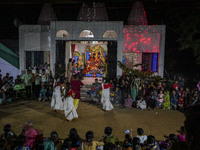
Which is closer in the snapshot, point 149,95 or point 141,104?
point 141,104

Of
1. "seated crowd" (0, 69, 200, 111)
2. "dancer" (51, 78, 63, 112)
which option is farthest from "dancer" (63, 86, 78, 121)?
"seated crowd" (0, 69, 200, 111)

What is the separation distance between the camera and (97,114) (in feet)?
29.1

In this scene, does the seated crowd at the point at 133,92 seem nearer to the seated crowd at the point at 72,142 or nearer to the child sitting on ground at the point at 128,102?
the child sitting on ground at the point at 128,102

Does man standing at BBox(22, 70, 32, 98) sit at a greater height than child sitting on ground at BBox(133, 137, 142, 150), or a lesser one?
→ greater

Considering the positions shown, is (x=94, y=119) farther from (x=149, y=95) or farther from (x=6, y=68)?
(x=6, y=68)

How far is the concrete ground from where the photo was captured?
6.90 m

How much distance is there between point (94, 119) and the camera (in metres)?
8.12

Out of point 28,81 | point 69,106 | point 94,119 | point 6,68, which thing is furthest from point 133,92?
point 6,68

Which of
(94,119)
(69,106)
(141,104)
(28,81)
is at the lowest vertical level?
(94,119)

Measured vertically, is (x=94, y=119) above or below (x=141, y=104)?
below

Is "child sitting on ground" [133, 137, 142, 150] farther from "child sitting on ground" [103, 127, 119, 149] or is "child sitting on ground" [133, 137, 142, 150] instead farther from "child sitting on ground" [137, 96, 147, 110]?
"child sitting on ground" [137, 96, 147, 110]

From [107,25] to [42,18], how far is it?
6.17 metres

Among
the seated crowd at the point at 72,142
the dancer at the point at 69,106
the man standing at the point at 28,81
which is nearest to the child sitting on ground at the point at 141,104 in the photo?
the dancer at the point at 69,106

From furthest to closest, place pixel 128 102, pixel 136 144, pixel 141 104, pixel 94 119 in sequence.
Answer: pixel 128 102 < pixel 141 104 < pixel 94 119 < pixel 136 144
